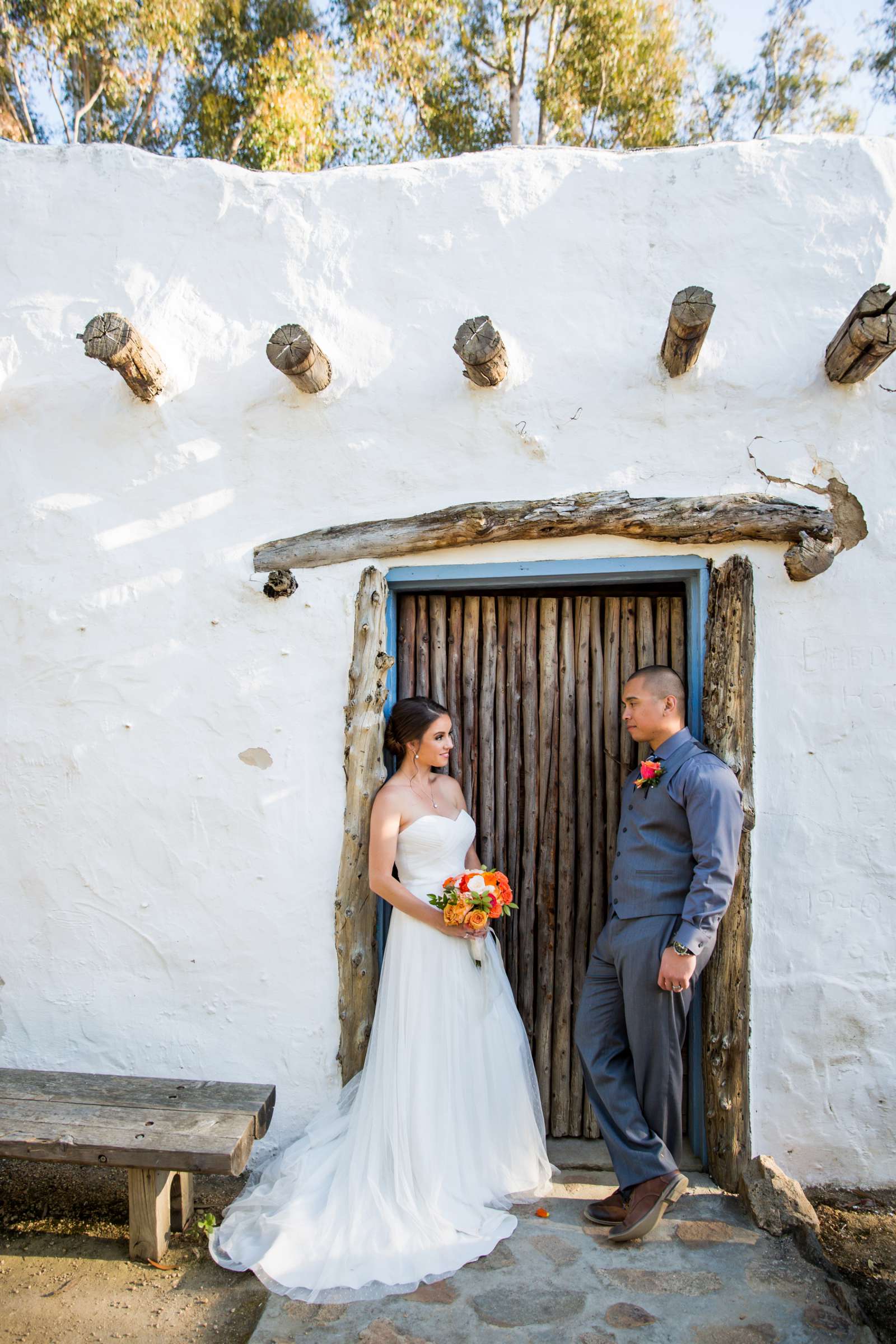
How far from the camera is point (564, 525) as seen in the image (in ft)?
11.9

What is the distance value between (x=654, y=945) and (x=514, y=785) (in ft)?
3.17

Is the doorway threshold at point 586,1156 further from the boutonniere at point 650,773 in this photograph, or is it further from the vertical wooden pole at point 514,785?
the boutonniere at point 650,773

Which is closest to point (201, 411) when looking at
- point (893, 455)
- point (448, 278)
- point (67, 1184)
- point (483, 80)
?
point (448, 278)

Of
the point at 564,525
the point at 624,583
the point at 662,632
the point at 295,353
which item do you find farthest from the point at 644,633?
the point at 295,353

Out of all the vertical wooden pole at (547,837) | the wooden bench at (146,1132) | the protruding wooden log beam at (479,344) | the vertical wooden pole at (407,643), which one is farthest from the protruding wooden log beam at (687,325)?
the wooden bench at (146,1132)

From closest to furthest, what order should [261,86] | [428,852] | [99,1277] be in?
[99,1277]
[428,852]
[261,86]

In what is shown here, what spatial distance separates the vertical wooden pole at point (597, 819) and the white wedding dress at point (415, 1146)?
446 mm

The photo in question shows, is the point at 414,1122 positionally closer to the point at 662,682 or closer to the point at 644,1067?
the point at 644,1067

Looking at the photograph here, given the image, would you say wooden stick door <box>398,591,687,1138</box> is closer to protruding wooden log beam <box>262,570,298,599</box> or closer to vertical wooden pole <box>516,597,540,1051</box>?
vertical wooden pole <box>516,597,540,1051</box>

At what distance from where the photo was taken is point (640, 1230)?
3.04m

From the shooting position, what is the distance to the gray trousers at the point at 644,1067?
3197 mm

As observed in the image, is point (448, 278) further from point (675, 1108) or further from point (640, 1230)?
point (640, 1230)

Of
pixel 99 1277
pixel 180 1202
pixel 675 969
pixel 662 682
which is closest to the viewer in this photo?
pixel 99 1277

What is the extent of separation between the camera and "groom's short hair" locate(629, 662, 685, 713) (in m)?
3.46
